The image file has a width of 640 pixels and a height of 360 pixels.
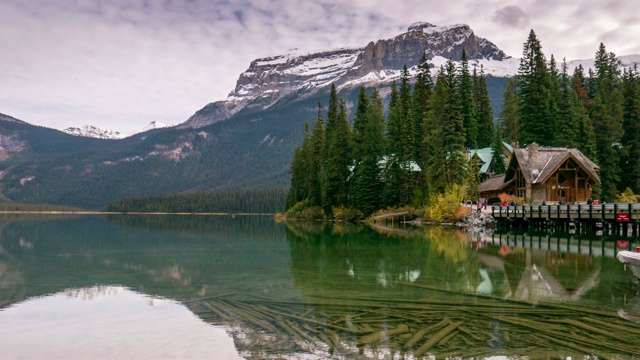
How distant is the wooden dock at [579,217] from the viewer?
Result: 39656mm

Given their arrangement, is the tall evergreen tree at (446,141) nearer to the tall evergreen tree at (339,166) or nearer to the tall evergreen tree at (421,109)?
the tall evergreen tree at (421,109)

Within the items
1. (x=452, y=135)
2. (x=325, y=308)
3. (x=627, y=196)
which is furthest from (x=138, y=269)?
(x=627, y=196)

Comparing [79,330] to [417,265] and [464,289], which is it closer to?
[464,289]

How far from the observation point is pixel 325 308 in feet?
48.1

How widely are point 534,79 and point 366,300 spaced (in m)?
63.5

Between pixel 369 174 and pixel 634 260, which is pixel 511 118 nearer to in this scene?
pixel 369 174

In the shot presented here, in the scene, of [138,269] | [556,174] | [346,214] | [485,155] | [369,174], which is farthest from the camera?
[346,214]

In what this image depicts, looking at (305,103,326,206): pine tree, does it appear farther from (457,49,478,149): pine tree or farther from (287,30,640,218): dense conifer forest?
(457,49,478,149): pine tree

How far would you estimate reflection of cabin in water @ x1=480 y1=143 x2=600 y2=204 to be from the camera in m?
55.2

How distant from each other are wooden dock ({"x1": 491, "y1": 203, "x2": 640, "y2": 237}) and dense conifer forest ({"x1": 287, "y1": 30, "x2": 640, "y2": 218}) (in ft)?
23.8

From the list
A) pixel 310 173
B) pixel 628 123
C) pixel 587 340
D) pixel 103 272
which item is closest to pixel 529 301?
pixel 587 340

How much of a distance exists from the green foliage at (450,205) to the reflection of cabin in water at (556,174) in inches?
275

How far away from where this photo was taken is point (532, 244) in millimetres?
35812

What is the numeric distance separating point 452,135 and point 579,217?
20133 millimetres
